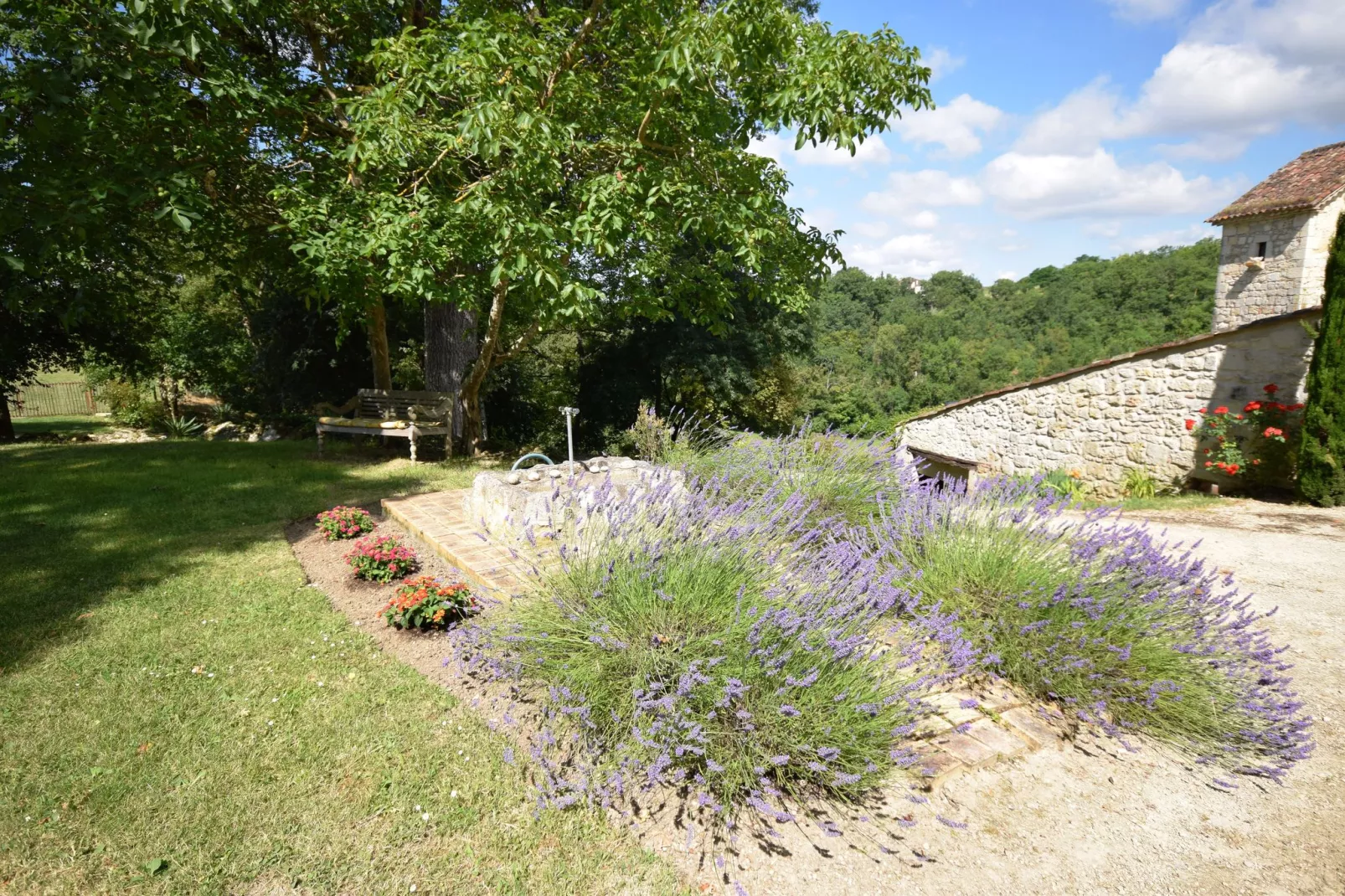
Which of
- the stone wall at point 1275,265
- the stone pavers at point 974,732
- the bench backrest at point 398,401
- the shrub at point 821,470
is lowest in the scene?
the stone pavers at point 974,732

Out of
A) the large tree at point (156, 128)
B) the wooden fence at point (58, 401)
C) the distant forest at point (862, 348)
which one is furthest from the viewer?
the wooden fence at point (58, 401)

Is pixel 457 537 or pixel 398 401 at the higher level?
pixel 398 401

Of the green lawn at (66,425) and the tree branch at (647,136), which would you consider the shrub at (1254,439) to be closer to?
the tree branch at (647,136)

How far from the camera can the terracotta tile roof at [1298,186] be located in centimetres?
1220

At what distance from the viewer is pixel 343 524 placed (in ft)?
17.0

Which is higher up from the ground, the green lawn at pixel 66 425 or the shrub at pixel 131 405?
the shrub at pixel 131 405

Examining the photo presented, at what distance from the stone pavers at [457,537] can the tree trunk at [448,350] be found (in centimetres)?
320

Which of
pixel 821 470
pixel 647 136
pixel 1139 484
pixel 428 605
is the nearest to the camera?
pixel 428 605

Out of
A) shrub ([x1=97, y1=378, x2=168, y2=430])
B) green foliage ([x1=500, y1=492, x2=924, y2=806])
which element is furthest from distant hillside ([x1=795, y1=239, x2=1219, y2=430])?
green foliage ([x1=500, y1=492, x2=924, y2=806])

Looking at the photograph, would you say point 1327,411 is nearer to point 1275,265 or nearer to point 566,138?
point 566,138

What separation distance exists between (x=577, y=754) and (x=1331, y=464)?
28.5 ft

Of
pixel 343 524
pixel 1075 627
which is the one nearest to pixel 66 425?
pixel 343 524

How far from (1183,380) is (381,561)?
9557mm

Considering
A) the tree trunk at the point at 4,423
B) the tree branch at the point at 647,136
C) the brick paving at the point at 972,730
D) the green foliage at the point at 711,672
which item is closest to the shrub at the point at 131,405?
the tree trunk at the point at 4,423
